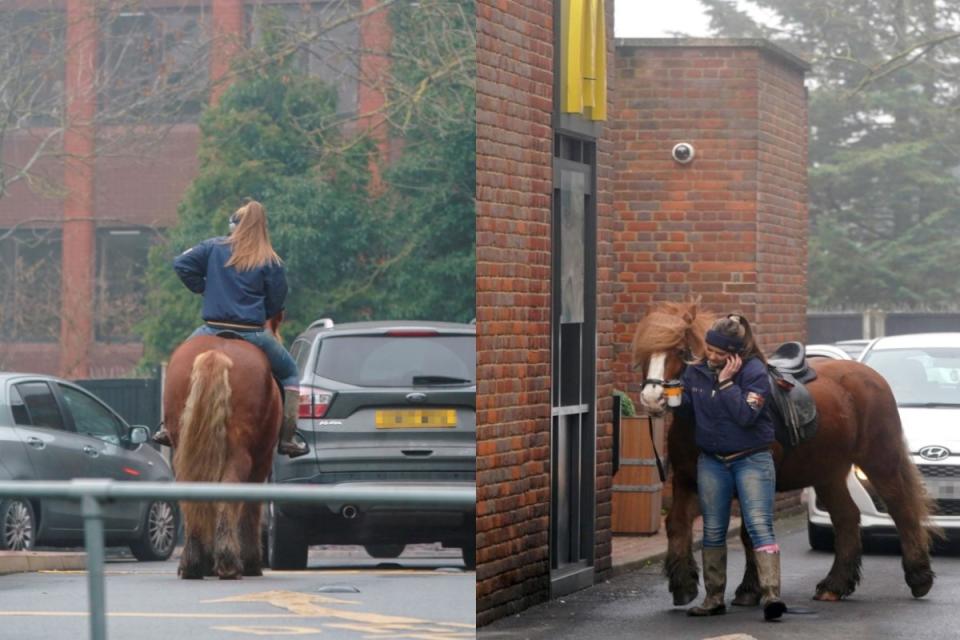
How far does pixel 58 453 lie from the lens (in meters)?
6.06

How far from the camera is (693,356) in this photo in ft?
35.5

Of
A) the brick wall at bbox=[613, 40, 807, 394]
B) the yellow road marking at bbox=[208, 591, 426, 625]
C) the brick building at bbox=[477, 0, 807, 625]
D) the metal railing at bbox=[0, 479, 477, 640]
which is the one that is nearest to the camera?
the metal railing at bbox=[0, 479, 477, 640]

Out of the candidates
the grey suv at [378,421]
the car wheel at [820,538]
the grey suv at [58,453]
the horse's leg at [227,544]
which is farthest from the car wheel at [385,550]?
the car wheel at [820,538]

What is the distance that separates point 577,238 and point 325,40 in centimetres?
505

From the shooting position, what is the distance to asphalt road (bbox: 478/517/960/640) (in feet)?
34.6

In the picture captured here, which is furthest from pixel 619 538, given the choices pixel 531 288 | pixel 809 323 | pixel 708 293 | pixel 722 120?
pixel 809 323

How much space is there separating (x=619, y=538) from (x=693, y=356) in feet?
15.7

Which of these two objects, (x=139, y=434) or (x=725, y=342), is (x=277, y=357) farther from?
(x=725, y=342)

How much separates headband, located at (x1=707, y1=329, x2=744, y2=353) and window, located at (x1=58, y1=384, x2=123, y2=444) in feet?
16.8

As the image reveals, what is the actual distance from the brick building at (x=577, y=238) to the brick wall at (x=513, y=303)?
2 cm

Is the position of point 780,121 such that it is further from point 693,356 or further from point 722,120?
point 693,356

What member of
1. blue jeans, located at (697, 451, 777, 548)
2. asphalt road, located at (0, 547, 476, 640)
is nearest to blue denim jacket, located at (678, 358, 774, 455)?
blue jeans, located at (697, 451, 777, 548)

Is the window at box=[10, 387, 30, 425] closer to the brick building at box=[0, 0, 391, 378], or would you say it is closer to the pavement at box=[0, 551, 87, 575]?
the brick building at box=[0, 0, 391, 378]

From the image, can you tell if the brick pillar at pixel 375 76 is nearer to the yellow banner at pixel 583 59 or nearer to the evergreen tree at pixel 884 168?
the yellow banner at pixel 583 59
